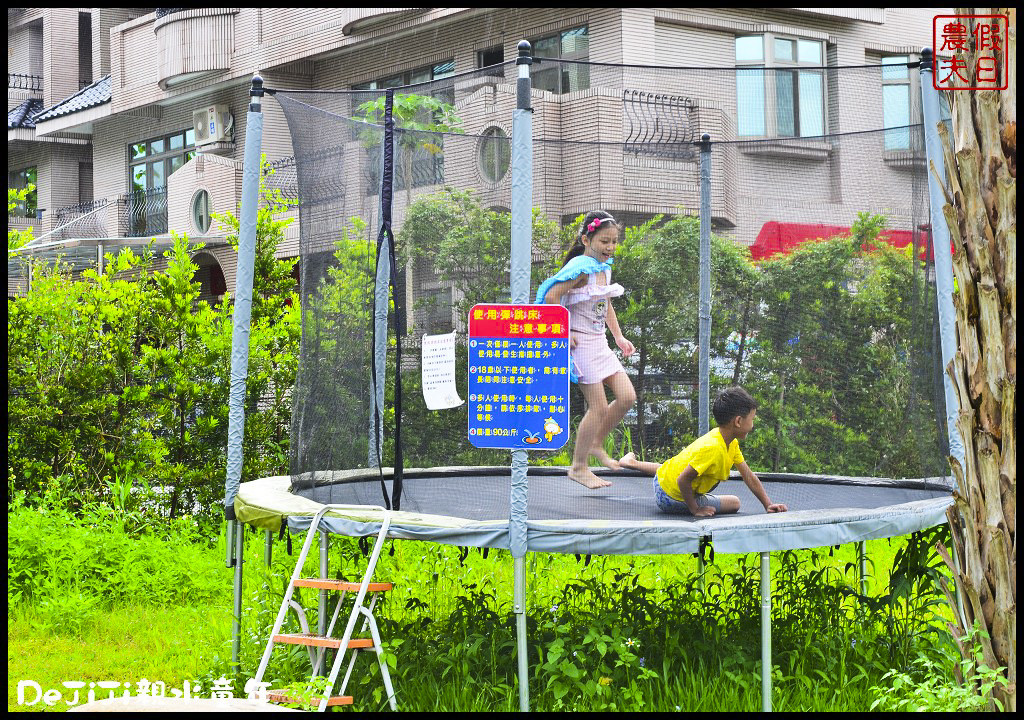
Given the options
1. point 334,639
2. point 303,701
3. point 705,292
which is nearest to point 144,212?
point 705,292

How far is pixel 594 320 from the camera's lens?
4.85 meters

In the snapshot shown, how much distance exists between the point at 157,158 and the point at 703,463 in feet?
51.8

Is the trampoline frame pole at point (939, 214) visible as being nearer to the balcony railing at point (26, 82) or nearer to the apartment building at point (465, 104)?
the apartment building at point (465, 104)

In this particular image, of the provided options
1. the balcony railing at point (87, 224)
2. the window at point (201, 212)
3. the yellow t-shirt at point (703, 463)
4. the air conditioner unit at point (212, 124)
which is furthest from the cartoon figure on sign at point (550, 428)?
the balcony railing at point (87, 224)

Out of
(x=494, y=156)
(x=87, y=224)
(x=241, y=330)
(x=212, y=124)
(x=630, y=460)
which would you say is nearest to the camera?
(x=241, y=330)

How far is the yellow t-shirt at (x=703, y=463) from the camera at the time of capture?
445 cm

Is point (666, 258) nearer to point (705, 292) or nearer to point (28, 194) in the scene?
point (705, 292)

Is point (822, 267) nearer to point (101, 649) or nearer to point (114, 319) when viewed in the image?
point (101, 649)

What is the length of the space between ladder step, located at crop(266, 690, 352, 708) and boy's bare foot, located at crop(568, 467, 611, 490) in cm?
156

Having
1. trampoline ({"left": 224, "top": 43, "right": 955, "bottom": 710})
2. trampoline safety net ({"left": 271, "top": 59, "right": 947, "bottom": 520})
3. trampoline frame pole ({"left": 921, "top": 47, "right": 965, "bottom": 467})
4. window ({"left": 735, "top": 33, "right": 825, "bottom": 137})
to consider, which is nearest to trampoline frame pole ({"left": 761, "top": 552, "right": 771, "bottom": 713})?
trampoline ({"left": 224, "top": 43, "right": 955, "bottom": 710})

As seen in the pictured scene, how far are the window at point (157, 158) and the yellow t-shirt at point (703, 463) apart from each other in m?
14.3

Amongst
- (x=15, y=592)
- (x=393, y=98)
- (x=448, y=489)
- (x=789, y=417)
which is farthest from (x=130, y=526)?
(x=789, y=417)

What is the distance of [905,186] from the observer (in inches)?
194

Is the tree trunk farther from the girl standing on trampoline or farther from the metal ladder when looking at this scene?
the metal ladder
